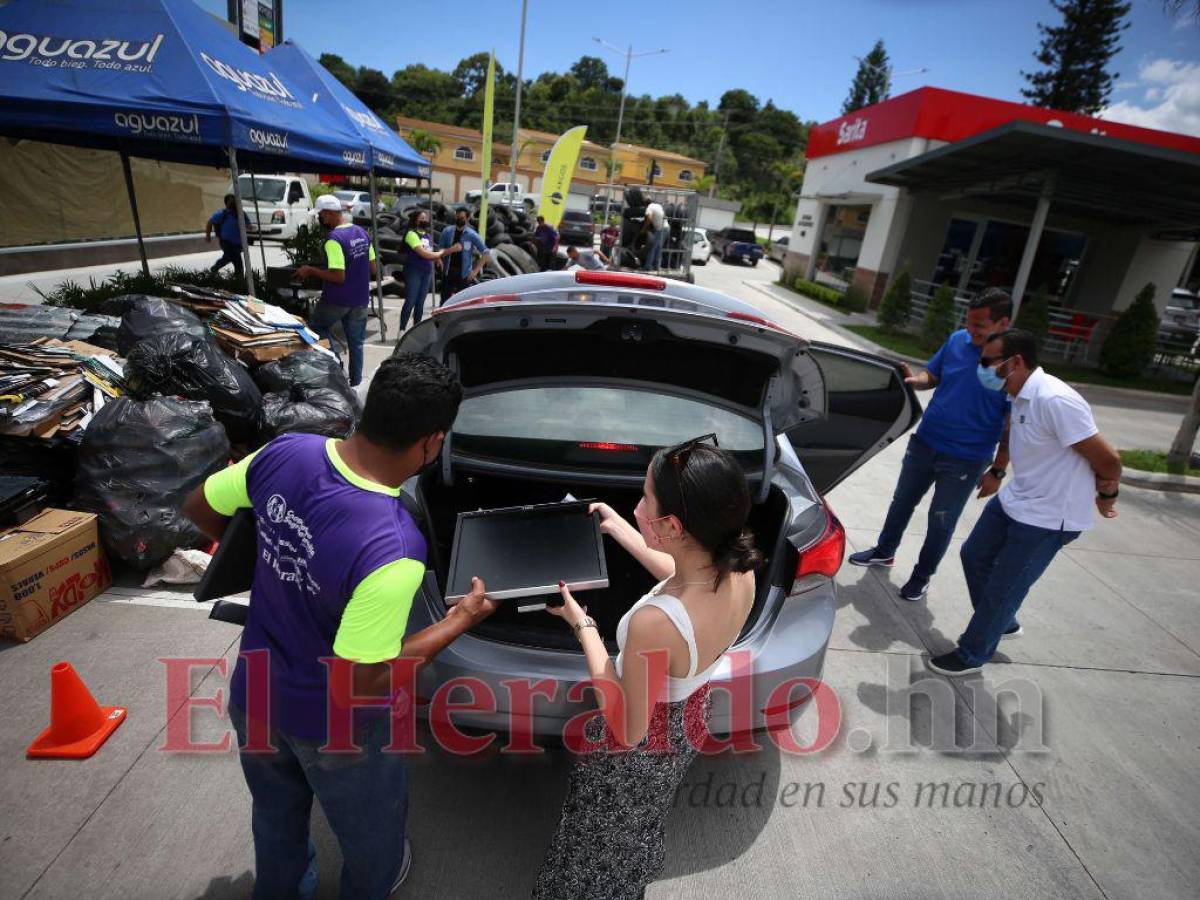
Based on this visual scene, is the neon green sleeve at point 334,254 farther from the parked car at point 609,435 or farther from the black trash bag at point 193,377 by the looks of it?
the parked car at point 609,435

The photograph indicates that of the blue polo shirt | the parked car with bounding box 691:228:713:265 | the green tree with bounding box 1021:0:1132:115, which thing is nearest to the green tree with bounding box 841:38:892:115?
the green tree with bounding box 1021:0:1132:115

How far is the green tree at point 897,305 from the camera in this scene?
15.1 metres

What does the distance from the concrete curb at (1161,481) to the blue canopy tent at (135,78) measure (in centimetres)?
961

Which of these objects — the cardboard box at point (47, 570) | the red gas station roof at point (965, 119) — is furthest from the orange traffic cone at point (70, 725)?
the red gas station roof at point (965, 119)

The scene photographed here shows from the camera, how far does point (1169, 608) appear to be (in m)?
4.43

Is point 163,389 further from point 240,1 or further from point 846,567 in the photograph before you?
point 240,1

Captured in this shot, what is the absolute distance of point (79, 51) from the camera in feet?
17.5

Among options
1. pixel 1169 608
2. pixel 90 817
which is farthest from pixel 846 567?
pixel 90 817

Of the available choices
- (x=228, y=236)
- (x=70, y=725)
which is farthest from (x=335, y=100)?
(x=70, y=725)

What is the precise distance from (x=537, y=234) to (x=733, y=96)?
10155 cm

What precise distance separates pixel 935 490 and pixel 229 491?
377 cm

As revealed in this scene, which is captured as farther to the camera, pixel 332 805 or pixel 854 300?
pixel 854 300

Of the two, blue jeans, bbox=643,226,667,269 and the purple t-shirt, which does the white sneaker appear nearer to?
the purple t-shirt

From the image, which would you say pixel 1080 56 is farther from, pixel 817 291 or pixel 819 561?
pixel 819 561
